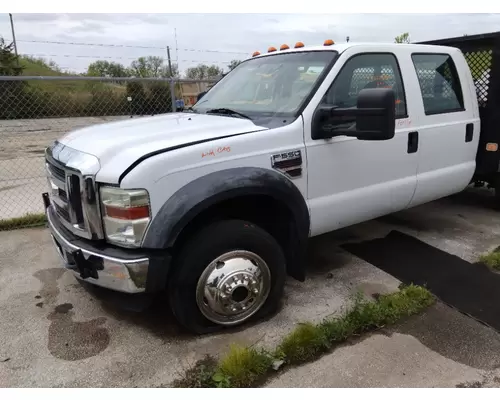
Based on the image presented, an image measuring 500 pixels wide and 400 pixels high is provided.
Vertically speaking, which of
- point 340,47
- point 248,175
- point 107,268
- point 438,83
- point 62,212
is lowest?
point 107,268

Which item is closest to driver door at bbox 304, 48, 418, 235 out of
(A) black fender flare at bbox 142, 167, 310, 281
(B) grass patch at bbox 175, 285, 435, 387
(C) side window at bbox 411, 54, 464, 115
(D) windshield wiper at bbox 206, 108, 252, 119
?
(A) black fender flare at bbox 142, 167, 310, 281

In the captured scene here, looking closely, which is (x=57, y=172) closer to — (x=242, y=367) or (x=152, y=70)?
(x=242, y=367)

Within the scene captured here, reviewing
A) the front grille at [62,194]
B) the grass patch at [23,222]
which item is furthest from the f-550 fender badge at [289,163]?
the grass patch at [23,222]

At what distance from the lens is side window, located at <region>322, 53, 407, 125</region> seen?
3.24 metres

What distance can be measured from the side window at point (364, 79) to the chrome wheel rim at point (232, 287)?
131 centimetres

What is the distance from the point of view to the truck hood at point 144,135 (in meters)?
2.55

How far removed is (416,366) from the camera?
2512mm

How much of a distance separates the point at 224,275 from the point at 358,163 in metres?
1.44

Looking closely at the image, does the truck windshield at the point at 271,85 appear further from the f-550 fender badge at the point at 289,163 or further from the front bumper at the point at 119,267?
the front bumper at the point at 119,267

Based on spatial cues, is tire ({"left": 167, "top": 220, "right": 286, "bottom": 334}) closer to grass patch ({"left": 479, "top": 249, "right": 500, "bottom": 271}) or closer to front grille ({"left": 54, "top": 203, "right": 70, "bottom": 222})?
front grille ({"left": 54, "top": 203, "right": 70, "bottom": 222})

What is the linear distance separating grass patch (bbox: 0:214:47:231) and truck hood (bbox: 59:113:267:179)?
7.77 ft

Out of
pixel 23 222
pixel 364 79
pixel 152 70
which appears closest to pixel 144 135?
pixel 364 79

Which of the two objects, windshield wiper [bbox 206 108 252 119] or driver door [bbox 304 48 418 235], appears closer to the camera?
driver door [bbox 304 48 418 235]

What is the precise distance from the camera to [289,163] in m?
2.95
